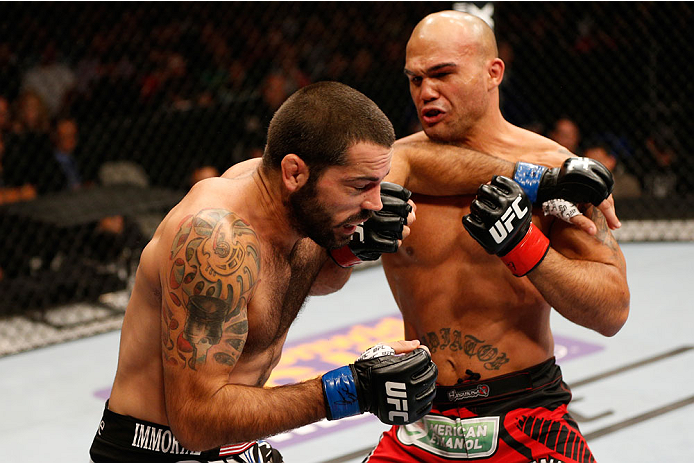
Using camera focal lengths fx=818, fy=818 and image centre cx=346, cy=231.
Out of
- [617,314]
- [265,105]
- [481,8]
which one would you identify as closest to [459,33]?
[617,314]

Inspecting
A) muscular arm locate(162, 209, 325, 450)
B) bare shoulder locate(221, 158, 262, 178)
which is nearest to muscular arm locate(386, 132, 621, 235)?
bare shoulder locate(221, 158, 262, 178)

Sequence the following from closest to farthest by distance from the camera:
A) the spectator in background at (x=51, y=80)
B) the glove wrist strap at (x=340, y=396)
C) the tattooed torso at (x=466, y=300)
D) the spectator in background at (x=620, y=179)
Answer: the glove wrist strap at (x=340, y=396), the tattooed torso at (x=466, y=300), the spectator in background at (x=51, y=80), the spectator in background at (x=620, y=179)

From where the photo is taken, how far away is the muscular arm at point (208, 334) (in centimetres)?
154

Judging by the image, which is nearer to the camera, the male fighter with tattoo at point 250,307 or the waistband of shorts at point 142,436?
the male fighter with tattoo at point 250,307

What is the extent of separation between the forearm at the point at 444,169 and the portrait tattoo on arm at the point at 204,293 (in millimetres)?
704

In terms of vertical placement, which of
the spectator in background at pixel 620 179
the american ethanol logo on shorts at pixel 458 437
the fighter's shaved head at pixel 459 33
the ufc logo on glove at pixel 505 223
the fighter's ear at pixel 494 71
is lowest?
the spectator in background at pixel 620 179

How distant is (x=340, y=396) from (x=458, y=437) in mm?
621

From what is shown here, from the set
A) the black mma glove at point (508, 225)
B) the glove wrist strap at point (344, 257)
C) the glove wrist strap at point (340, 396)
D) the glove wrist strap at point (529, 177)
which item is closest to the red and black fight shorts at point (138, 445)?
the glove wrist strap at point (340, 396)

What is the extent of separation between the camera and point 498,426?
2131mm

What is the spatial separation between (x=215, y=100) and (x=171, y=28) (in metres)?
0.73

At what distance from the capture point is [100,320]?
4.88 m

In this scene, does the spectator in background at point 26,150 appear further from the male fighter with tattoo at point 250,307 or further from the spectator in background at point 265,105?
the male fighter with tattoo at point 250,307

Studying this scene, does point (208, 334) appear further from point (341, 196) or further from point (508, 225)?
point (508, 225)

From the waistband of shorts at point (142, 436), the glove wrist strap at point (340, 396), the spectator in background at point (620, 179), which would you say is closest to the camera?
the glove wrist strap at point (340, 396)
